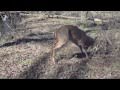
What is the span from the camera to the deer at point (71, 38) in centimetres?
497

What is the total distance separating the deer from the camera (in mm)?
4973

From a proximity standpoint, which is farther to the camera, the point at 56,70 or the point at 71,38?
the point at 71,38

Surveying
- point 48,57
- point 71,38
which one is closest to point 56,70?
point 48,57

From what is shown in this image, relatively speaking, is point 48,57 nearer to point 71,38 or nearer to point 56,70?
point 56,70

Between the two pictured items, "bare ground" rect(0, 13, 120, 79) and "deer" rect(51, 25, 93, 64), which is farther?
"deer" rect(51, 25, 93, 64)

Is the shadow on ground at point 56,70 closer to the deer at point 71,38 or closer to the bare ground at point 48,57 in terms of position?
the bare ground at point 48,57

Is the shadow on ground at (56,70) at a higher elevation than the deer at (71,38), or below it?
below

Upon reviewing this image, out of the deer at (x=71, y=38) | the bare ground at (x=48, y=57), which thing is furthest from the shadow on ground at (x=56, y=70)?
the deer at (x=71, y=38)

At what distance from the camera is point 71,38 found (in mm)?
5004

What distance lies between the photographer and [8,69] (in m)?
4.88

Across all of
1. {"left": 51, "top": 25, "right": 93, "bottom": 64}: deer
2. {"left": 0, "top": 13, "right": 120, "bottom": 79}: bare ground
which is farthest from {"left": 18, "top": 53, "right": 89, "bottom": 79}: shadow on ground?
{"left": 51, "top": 25, "right": 93, "bottom": 64}: deer

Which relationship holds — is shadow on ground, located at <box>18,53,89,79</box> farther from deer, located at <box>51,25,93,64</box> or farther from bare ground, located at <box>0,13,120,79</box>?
deer, located at <box>51,25,93,64</box>
